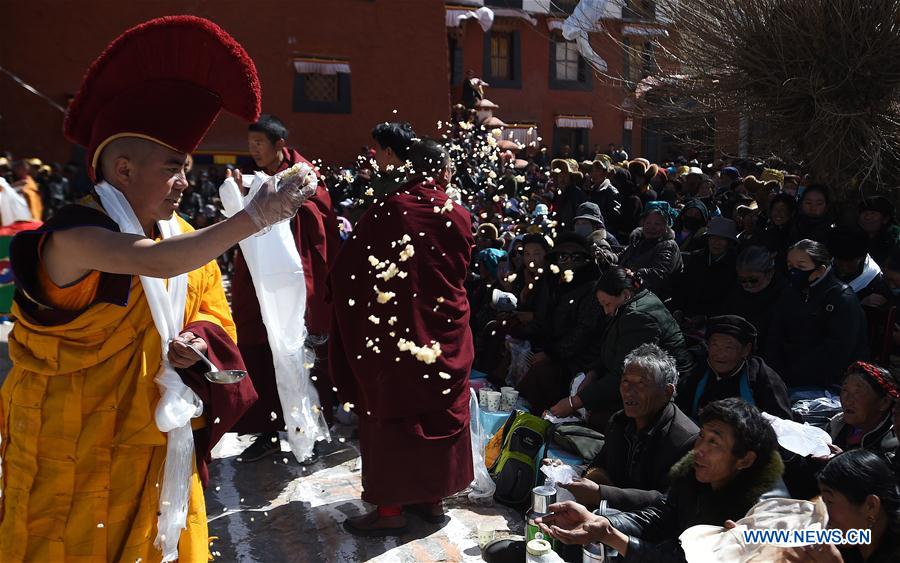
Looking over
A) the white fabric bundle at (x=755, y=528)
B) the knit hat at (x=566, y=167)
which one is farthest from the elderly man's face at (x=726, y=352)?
the knit hat at (x=566, y=167)

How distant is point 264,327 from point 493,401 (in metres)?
1.49

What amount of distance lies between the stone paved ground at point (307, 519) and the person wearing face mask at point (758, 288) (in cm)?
184

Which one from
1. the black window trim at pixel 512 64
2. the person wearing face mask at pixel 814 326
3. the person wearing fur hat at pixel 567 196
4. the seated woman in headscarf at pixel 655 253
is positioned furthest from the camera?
the black window trim at pixel 512 64

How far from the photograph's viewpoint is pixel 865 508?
7.20 ft

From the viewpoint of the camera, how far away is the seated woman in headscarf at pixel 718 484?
2.58m

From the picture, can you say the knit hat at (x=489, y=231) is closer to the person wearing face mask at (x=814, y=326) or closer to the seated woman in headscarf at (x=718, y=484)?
the person wearing face mask at (x=814, y=326)

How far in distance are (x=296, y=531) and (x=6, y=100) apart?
13528 mm

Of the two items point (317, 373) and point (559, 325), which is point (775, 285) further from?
point (317, 373)

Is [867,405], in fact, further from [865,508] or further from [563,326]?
[563,326]

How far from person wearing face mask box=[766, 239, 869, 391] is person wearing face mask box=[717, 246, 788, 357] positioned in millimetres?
92

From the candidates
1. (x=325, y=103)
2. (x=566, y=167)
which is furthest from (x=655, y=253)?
(x=325, y=103)

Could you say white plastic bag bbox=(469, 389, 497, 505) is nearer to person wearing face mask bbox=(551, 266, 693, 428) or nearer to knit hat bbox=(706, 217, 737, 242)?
person wearing face mask bbox=(551, 266, 693, 428)

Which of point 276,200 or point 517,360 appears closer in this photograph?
point 276,200

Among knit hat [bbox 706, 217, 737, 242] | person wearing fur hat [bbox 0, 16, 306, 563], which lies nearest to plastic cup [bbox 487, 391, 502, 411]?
knit hat [bbox 706, 217, 737, 242]
